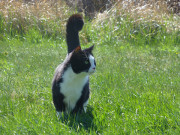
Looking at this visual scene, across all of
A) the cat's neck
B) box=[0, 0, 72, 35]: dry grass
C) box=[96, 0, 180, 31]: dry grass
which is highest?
the cat's neck

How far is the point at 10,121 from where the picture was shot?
3.17 m

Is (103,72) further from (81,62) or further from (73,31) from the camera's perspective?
(81,62)

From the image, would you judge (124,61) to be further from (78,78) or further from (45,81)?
(78,78)

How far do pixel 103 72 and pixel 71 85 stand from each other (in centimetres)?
171

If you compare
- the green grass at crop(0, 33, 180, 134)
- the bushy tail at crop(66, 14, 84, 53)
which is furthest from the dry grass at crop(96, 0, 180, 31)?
the bushy tail at crop(66, 14, 84, 53)

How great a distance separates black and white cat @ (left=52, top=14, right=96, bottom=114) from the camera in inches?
128

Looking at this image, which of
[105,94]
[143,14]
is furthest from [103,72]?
[143,14]

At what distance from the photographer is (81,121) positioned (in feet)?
11.0

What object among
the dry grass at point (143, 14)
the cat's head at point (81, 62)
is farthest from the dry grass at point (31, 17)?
the cat's head at point (81, 62)

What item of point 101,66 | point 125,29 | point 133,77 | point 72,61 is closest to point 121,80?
point 133,77

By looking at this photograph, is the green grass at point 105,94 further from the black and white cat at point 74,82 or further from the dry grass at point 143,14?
the dry grass at point 143,14

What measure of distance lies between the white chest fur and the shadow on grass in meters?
0.18

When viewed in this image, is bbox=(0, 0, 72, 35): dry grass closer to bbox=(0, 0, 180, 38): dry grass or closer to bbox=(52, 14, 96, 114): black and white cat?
bbox=(0, 0, 180, 38): dry grass

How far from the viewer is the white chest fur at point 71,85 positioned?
131 inches
